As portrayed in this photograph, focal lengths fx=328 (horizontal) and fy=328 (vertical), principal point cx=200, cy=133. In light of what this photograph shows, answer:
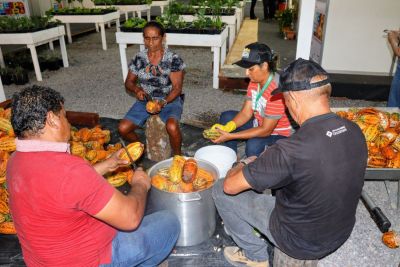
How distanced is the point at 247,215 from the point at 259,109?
51.5 inches

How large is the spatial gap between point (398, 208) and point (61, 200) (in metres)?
3.19

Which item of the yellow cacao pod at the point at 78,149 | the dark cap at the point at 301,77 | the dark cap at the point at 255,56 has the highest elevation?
the dark cap at the point at 301,77

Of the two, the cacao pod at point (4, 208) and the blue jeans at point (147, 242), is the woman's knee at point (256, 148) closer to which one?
the blue jeans at point (147, 242)

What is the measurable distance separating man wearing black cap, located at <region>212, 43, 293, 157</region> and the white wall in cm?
373

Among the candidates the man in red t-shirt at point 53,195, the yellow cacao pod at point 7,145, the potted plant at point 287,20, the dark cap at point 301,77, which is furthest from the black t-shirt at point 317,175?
the potted plant at point 287,20

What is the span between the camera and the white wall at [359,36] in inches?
238

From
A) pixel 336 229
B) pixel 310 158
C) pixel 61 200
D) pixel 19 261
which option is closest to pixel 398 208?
pixel 336 229

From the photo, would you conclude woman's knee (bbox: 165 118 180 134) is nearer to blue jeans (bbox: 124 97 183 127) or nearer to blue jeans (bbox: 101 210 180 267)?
blue jeans (bbox: 124 97 183 127)

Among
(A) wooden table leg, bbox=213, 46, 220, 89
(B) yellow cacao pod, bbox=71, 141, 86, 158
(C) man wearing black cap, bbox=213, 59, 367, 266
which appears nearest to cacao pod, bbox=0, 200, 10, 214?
(B) yellow cacao pod, bbox=71, 141, 86, 158

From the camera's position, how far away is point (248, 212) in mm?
2396

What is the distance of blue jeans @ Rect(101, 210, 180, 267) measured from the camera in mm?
2070

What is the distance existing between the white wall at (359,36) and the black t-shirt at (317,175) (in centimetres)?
519

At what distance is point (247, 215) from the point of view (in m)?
2.41

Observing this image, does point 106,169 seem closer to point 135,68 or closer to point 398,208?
point 135,68
